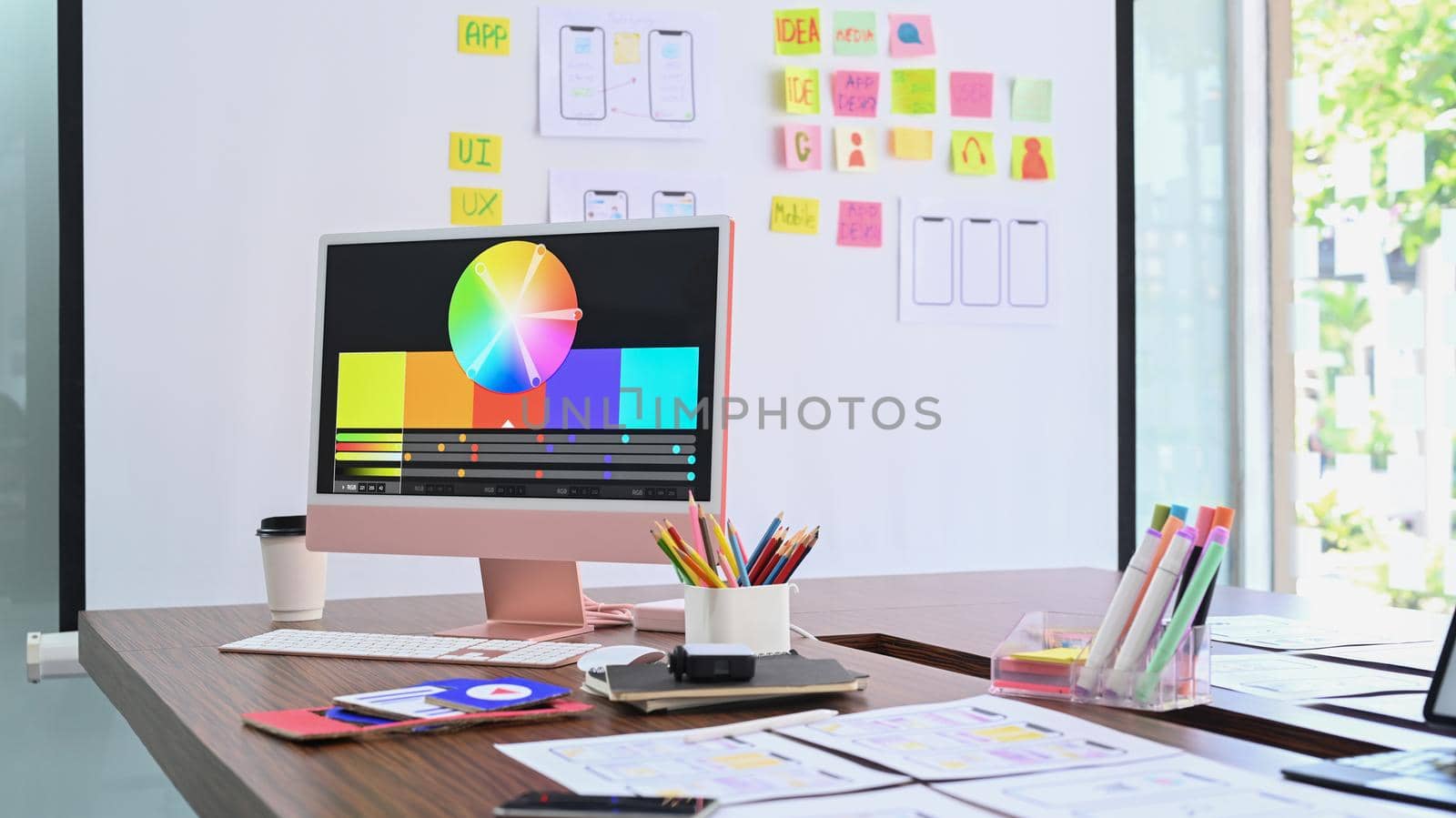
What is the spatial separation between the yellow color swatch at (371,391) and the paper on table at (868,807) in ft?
2.85

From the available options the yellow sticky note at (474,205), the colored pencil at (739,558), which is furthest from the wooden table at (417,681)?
the yellow sticky note at (474,205)

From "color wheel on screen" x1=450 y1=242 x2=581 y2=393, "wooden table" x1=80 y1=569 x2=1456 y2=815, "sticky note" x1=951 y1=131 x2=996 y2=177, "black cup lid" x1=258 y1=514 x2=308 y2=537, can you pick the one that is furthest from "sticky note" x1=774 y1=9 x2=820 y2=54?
"black cup lid" x1=258 y1=514 x2=308 y2=537

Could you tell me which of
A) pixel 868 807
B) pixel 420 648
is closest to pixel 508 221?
pixel 420 648

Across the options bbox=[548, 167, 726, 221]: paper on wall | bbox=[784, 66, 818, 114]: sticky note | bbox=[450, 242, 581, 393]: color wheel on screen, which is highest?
bbox=[784, 66, 818, 114]: sticky note

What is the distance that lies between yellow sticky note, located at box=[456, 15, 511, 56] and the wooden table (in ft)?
3.69

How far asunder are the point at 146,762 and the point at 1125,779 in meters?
1.96

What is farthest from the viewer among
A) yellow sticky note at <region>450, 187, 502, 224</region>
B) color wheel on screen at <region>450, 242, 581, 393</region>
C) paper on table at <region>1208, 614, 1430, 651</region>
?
yellow sticky note at <region>450, 187, 502, 224</region>

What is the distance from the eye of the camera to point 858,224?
2.67 meters

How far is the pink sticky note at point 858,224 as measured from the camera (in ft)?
8.73

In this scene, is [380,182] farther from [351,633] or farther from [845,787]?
[845,787]

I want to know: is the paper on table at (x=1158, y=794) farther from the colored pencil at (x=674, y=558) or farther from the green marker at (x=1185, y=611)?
the colored pencil at (x=674, y=558)

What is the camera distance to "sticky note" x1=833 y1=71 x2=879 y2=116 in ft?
8.72

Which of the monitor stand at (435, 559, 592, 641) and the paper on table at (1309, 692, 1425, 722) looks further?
the monitor stand at (435, 559, 592, 641)

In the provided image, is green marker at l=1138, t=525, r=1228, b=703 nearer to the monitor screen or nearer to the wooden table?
the wooden table
